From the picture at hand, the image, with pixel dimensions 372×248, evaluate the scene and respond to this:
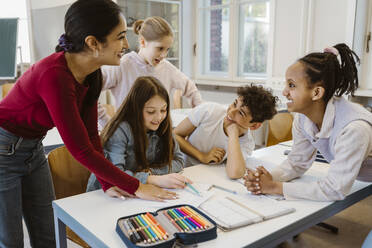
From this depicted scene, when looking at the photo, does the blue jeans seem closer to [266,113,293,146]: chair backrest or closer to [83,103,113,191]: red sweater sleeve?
[83,103,113,191]: red sweater sleeve

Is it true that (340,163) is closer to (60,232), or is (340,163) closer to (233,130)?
(233,130)

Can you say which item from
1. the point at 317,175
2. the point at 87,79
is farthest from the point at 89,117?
the point at 317,175

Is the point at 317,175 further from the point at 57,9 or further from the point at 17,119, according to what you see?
the point at 57,9

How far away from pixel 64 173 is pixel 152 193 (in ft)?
1.55

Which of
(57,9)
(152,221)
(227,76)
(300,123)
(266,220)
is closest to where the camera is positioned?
(152,221)

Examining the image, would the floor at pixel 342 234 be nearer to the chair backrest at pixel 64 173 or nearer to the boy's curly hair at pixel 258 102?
the chair backrest at pixel 64 173

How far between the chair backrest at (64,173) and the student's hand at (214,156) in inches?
21.6

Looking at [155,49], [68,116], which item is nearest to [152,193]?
[68,116]

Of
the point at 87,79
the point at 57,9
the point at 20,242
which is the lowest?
the point at 20,242

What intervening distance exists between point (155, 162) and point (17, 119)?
0.59m

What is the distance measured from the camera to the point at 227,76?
4.54 metres

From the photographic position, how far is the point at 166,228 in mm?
829

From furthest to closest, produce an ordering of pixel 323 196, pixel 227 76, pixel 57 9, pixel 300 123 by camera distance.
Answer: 1. pixel 227 76
2. pixel 57 9
3. pixel 300 123
4. pixel 323 196

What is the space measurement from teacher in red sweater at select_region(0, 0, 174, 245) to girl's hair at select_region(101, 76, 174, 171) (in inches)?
6.5
